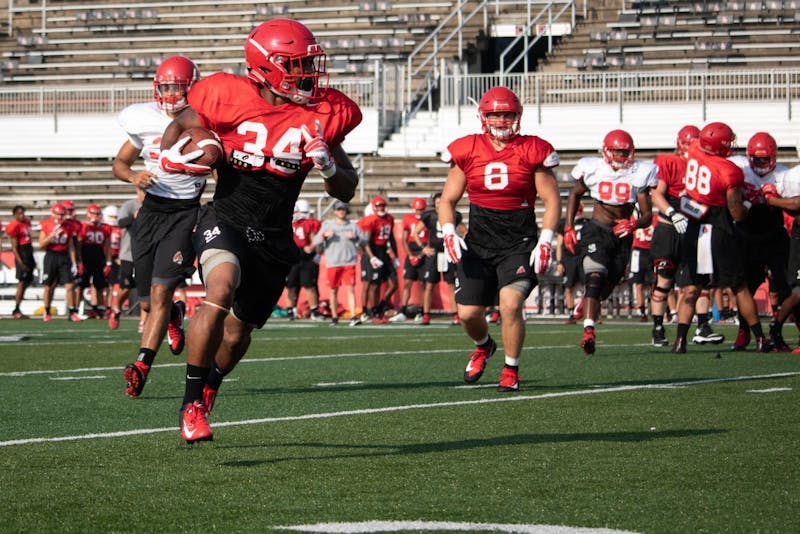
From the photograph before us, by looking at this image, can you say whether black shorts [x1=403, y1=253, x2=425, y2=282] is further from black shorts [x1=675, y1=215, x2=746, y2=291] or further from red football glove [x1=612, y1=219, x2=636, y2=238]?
red football glove [x1=612, y1=219, x2=636, y2=238]

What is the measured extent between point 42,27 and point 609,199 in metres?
22.5

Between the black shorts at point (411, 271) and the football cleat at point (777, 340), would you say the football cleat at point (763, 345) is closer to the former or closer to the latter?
the football cleat at point (777, 340)

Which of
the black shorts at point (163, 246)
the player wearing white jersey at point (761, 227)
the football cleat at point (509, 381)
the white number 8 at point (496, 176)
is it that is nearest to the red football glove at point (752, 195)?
the player wearing white jersey at point (761, 227)

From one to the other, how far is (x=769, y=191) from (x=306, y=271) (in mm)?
10287

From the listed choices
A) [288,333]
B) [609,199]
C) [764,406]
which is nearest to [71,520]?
[764,406]

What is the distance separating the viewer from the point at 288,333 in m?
14.9

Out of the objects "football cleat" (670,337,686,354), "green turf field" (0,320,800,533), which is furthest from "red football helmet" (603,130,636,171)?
"green turf field" (0,320,800,533)

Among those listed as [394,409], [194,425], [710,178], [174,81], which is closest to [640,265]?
[710,178]

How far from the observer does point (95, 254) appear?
20.9 meters

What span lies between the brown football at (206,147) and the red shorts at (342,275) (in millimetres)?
13984

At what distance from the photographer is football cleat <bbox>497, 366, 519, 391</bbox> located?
7926 millimetres

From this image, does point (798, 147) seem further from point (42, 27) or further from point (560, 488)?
point (560, 488)

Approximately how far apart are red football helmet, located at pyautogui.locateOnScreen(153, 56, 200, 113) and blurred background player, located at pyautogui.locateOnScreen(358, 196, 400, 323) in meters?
11.1

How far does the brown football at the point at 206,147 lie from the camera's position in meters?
5.26
